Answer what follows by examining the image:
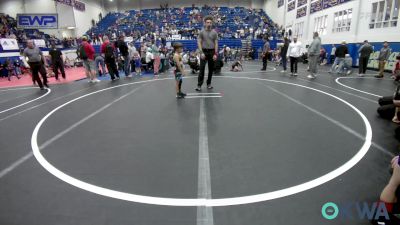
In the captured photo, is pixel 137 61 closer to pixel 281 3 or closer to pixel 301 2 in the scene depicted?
pixel 301 2

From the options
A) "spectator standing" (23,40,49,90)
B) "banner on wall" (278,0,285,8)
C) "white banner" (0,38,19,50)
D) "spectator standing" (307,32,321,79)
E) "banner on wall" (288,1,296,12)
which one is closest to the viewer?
"spectator standing" (23,40,49,90)

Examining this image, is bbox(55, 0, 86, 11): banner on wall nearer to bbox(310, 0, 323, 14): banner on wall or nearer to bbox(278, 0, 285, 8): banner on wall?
bbox(278, 0, 285, 8): banner on wall

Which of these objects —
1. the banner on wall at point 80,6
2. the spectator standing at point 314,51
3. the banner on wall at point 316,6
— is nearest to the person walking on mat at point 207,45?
the spectator standing at point 314,51

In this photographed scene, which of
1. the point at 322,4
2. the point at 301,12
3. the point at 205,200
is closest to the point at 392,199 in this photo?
the point at 205,200

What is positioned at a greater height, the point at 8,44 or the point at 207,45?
the point at 8,44

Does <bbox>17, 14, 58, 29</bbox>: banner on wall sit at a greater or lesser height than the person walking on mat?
greater

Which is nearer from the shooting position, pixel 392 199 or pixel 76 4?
pixel 392 199

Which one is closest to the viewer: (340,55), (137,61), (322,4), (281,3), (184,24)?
(340,55)

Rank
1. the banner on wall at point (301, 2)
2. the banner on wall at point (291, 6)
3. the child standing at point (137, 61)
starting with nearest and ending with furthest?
the child standing at point (137, 61), the banner on wall at point (301, 2), the banner on wall at point (291, 6)

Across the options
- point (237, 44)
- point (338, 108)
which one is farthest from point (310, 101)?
point (237, 44)

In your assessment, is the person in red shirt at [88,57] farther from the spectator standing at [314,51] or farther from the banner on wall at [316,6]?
the banner on wall at [316,6]

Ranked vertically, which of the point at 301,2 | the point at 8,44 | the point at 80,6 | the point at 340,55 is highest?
the point at 80,6

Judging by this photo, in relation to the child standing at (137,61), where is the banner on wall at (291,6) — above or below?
above

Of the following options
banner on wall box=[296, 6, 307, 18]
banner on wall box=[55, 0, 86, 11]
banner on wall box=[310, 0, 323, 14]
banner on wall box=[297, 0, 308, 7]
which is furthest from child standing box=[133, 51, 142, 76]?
banner on wall box=[297, 0, 308, 7]
